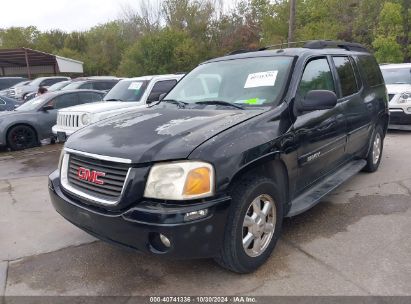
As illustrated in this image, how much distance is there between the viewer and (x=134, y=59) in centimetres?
3014

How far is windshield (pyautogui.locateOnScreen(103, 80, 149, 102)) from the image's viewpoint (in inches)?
342

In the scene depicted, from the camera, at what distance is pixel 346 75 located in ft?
16.0

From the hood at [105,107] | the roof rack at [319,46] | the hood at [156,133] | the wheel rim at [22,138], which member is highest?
the roof rack at [319,46]

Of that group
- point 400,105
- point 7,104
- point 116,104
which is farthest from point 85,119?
point 7,104

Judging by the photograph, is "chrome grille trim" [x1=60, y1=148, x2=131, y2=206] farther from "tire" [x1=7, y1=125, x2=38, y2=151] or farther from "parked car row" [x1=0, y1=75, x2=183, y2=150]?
"tire" [x1=7, y1=125, x2=38, y2=151]

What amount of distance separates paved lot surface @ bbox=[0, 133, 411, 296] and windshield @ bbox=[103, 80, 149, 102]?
4131 mm

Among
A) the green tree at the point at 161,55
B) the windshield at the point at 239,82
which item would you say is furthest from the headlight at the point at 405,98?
the green tree at the point at 161,55

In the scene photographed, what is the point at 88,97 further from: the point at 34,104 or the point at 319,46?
the point at 319,46

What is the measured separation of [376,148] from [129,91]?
5384mm

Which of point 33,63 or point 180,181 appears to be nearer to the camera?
point 180,181

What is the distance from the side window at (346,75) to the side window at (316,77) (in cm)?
26

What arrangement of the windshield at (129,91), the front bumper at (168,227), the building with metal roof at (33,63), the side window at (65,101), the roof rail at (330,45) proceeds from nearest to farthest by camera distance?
the front bumper at (168,227) → the roof rail at (330,45) → the windshield at (129,91) → the side window at (65,101) → the building with metal roof at (33,63)

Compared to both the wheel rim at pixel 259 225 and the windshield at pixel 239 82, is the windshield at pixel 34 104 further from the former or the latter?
the wheel rim at pixel 259 225

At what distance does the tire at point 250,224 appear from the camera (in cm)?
292
